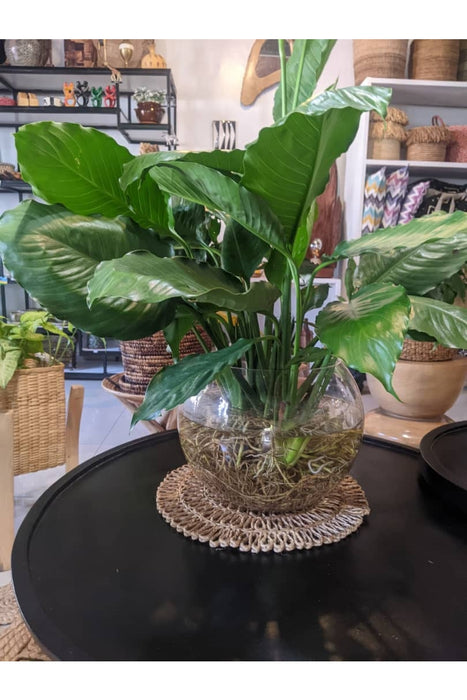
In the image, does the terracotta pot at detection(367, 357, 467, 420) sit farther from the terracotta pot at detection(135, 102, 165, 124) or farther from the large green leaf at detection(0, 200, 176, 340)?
the terracotta pot at detection(135, 102, 165, 124)

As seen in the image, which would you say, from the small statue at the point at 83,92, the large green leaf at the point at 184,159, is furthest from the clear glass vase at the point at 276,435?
the small statue at the point at 83,92

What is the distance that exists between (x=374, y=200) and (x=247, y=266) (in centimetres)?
219

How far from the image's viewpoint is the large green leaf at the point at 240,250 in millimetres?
514

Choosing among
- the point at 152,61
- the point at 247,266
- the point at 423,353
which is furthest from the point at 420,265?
the point at 152,61

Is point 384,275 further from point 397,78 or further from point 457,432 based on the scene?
point 397,78

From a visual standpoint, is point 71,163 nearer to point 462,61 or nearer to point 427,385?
point 427,385

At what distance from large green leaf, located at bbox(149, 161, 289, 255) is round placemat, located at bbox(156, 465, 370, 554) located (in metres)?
0.32

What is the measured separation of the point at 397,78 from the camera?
2.47 m

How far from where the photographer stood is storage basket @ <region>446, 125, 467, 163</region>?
2.54 metres

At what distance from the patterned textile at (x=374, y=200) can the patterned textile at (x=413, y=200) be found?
0.12 meters

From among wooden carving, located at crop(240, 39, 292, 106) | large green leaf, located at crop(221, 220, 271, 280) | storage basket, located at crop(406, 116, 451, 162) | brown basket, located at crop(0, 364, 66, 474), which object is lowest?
brown basket, located at crop(0, 364, 66, 474)

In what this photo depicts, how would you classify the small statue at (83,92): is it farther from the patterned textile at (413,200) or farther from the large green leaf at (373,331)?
the large green leaf at (373,331)

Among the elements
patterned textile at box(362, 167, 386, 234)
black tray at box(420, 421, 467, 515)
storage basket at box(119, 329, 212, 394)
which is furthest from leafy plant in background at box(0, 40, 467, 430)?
patterned textile at box(362, 167, 386, 234)
